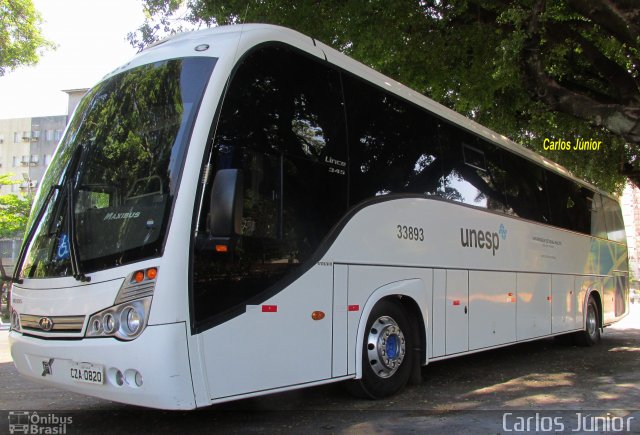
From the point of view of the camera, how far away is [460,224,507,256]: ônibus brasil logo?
290 inches

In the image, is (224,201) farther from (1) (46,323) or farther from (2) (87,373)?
(1) (46,323)

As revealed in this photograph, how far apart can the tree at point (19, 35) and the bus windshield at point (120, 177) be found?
1418 centimetres

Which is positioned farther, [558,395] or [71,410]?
[558,395]

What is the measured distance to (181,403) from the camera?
151 inches

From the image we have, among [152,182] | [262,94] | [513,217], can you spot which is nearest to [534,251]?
[513,217]

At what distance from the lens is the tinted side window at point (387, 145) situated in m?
5.68

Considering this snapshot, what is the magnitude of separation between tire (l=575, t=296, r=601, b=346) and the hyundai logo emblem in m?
10.6

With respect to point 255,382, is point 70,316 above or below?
above

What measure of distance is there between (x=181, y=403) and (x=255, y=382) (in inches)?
27.4

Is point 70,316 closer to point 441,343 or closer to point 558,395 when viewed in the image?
point 441,343

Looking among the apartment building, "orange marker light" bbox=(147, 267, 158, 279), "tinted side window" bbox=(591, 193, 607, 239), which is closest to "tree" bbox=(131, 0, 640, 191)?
"tinted side window" bbox=(591, 193, 607, 239)

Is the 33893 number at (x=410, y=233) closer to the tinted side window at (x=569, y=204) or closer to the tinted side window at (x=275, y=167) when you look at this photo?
the tinted side window at (x=275, y=167)

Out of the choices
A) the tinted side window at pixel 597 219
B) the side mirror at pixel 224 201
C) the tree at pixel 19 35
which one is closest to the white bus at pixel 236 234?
the side mirror at pixel 224 201

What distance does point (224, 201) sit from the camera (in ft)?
13.1
